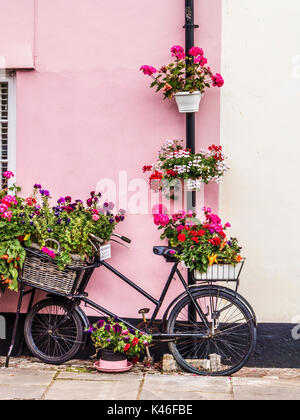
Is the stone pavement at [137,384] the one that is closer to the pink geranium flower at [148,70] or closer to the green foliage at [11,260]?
the green foliage at [11,260]

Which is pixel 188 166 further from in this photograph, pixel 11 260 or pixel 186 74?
pixel 11 260

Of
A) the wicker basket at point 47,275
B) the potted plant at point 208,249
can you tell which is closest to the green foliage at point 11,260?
the wicker basket at point 47,275

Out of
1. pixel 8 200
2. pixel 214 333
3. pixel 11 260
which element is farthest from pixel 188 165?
→ pixel 11 260

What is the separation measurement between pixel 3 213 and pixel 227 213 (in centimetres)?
222

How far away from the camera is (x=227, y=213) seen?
6.21m

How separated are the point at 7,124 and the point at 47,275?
71.5 inches

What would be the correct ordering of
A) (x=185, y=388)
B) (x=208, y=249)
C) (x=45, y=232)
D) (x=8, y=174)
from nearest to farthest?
(x=185, y=388), (x=208, y=249), (x=45, y=232), (x=8, y=174)

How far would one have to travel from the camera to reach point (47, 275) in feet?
19.4

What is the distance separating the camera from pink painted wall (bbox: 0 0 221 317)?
6.27 metres

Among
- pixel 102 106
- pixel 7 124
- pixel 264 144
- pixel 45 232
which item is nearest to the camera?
pixel 45 232

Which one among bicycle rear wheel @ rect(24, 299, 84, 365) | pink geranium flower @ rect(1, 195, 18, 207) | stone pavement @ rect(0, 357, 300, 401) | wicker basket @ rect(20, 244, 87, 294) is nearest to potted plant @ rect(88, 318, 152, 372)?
stone pavement @ rect(0, 357, 300, 401)

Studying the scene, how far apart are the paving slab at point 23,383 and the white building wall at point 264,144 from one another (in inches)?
85.3

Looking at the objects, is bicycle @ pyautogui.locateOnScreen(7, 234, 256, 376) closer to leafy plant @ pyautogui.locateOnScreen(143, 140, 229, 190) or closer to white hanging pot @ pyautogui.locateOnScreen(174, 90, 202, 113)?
leafy plant @ pyautogui.locateOnScreen(143, 140, 229, 190)

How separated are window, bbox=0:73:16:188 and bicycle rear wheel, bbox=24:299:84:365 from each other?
56.0 inches
